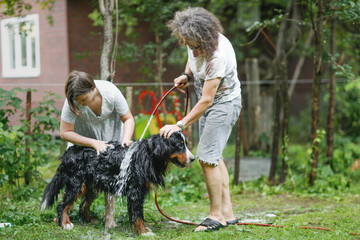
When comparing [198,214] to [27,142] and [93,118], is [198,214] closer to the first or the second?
[93,118]

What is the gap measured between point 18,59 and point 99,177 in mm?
5792

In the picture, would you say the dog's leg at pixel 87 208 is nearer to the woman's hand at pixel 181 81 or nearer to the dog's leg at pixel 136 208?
the dog's leg at pixel 136 208

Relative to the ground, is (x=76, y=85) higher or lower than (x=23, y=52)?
lower

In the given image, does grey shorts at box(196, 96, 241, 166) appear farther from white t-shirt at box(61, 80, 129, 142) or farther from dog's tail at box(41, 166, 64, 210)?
dog's tail at box(41, 166, 64, 210)

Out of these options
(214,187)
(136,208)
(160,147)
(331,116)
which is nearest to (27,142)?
(136,208)

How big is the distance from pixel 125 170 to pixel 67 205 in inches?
27.2

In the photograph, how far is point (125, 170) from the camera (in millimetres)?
3326

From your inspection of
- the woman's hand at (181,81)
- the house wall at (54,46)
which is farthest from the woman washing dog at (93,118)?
the house wall at (54,46)

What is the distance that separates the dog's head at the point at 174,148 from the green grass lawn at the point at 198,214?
0.32m

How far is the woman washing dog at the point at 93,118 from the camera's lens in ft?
11.1

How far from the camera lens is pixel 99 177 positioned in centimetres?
344

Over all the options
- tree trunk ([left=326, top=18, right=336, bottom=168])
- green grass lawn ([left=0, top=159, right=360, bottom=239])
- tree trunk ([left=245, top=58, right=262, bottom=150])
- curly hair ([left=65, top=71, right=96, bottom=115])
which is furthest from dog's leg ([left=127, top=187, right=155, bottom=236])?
tree trunk ([left=245, top=58, right=262, bottom=150])

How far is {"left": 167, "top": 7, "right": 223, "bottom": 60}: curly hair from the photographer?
3.18 metres

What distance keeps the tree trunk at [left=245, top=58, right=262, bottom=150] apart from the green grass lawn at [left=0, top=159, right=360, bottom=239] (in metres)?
3.19
